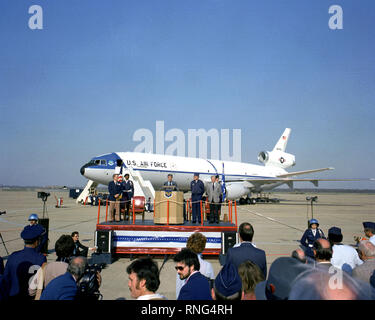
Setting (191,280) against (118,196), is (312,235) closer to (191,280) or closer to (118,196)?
(191,280)

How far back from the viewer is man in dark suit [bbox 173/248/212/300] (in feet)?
8.60

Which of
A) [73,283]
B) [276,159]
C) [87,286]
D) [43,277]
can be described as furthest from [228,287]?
[276,159]

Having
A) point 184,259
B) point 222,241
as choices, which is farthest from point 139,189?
point 184,259

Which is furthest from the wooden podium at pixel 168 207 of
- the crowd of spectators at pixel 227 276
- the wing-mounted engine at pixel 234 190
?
the wing-mounted engine at pixel 234 190

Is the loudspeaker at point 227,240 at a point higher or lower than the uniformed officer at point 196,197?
lower

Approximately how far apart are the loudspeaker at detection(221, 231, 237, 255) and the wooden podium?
142 centimetres

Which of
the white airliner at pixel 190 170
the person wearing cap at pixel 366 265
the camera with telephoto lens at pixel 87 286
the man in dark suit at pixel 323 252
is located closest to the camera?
the camera with telephoto lens at pixel 87 286

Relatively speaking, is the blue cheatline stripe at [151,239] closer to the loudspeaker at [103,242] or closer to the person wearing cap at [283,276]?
the loudspeaker at [103,242]

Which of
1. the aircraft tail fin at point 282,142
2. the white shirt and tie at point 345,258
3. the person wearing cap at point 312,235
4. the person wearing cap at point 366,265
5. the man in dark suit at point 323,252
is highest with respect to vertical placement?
the aircraft tail fin at point 282,142

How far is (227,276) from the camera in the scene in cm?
240

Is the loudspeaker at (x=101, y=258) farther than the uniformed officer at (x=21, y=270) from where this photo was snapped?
Yes

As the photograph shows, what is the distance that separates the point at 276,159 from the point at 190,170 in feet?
54.6

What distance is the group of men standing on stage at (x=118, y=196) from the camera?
9047 millimetres

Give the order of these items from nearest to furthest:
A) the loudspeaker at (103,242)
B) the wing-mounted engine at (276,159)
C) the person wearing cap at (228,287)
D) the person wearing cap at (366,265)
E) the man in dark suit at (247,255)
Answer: the person wearing cap at (228,287)
the person wearing cap at (366,265)
the man in dark suit at (247,255)
the loudspeaker at (103,242)
the wing-mounted engine at (276,159)
